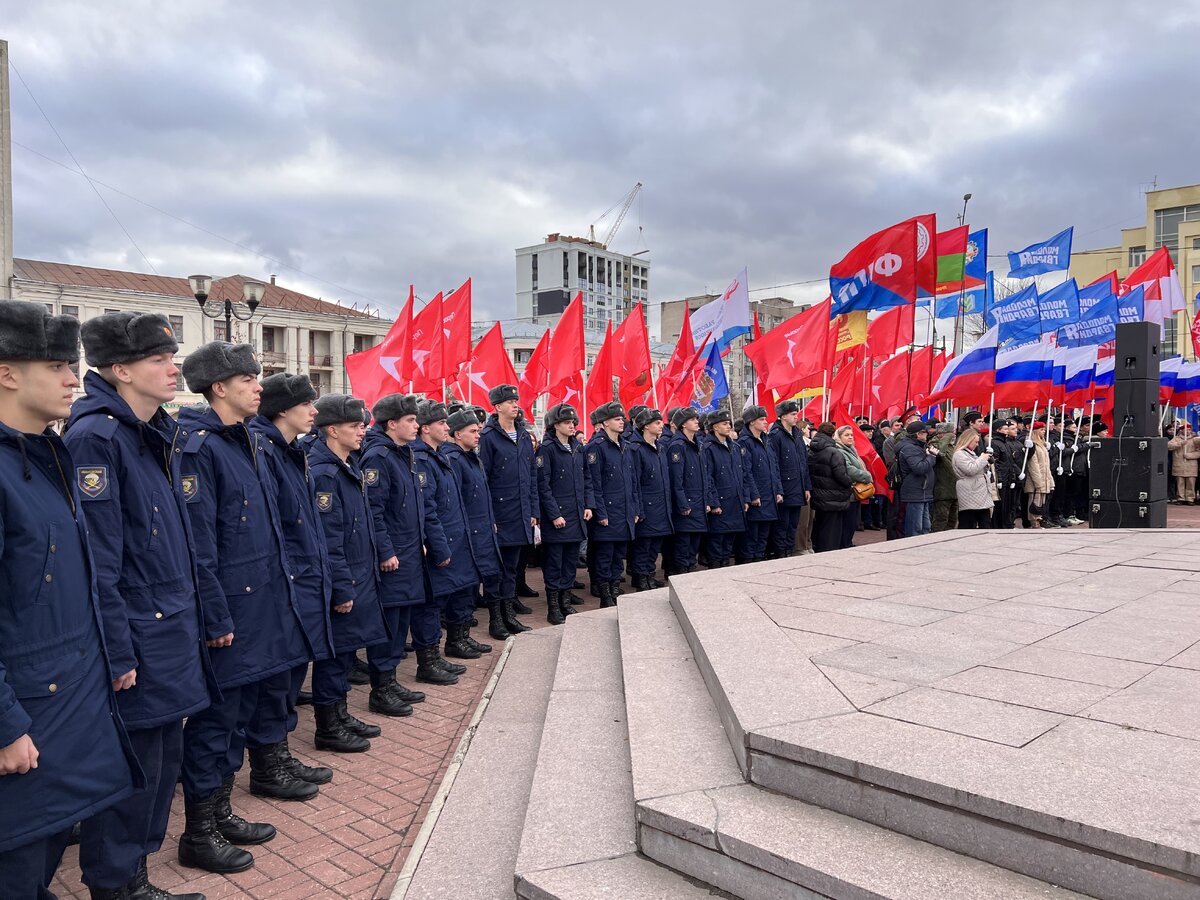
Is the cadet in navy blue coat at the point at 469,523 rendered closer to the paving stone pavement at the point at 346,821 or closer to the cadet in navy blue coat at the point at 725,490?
the paving stone pavement at the point at 346,821

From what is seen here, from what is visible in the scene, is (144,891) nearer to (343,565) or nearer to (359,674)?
(343,565)

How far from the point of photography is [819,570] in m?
7.57

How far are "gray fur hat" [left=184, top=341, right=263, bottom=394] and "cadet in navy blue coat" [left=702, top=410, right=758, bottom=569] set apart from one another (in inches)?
264

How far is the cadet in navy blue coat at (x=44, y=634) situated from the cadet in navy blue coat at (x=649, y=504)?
6829 mm

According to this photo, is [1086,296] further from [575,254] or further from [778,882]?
[575,254]

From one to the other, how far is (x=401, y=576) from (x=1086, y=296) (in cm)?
1344

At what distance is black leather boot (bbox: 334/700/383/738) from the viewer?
16.2 ft

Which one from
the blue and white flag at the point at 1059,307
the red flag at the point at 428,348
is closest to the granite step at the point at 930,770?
the red flag at the point at 428,348

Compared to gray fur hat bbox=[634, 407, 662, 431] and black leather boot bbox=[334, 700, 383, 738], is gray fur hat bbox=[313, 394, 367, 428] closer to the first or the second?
black leather boot bbox=[334, 700, 383, 738]

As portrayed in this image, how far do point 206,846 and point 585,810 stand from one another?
163 cm

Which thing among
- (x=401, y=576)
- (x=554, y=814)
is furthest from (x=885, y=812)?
(x=401, y=576)

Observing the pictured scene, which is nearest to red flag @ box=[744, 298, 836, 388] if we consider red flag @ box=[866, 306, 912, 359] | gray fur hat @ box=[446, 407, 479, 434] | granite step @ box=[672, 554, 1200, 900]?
red flag @ box=[866, 306, 912, 359]

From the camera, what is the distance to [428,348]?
12.2m

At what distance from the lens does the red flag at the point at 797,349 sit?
11.2 meters
